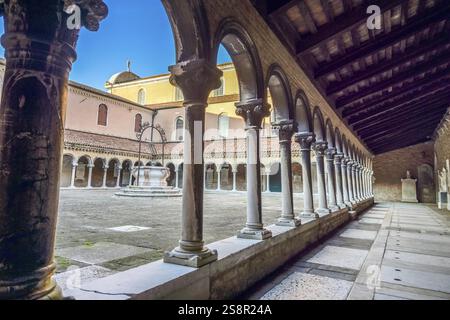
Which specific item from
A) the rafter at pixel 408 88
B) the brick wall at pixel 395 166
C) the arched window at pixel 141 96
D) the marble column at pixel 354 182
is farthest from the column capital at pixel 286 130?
the arched window at pixel 141 96

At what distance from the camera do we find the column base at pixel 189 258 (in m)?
2.12

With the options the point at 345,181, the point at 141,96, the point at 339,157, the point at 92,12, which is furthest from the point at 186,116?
the point at 141,96

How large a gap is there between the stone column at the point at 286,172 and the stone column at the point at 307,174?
36.1 inches

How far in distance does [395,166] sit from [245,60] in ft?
62.8

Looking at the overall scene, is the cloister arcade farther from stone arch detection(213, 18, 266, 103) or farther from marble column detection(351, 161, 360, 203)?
marble column detection(351, 161, 360, 203)

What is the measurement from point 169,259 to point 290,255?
223 centimetres

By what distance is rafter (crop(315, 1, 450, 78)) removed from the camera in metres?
4.43

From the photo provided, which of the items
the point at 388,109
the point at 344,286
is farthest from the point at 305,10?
the point at 388,109

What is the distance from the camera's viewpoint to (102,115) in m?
21.2

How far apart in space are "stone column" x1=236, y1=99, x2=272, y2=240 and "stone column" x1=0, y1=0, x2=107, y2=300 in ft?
7.29

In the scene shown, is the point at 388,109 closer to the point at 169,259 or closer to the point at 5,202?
the point at 169,259

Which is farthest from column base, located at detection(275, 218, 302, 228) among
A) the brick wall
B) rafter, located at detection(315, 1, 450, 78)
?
the brick wall

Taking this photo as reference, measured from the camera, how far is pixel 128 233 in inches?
145

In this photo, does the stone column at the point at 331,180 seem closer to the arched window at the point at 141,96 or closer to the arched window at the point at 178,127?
the arched window at the point at 178,127
